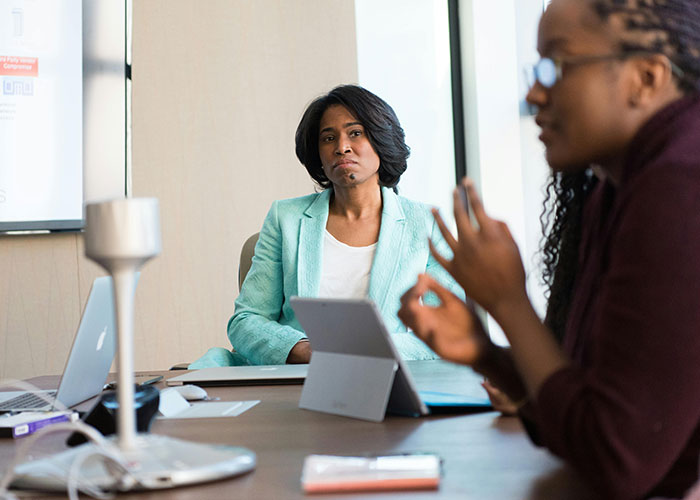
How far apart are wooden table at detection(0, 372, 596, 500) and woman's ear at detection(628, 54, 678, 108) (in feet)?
1.39

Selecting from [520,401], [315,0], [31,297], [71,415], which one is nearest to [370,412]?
[520,401]

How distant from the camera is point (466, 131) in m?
4.45

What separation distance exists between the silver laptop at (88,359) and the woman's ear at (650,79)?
0.93m

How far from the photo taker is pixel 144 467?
84 cm

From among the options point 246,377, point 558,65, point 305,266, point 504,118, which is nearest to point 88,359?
point 246,377

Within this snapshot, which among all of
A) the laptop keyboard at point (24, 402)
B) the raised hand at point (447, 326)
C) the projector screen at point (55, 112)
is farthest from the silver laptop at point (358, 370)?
the projector screen at point (55, 112)

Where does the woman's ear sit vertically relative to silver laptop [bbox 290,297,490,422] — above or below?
above

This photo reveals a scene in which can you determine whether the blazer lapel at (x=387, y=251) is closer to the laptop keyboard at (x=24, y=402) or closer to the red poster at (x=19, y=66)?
the laptop keyboard at (x=24, y=402)

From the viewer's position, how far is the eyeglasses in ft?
2.67

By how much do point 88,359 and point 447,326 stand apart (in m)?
0.89

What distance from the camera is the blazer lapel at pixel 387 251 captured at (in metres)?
2.54

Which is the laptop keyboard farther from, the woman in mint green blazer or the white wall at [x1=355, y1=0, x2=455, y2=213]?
the white wall at [x1=355, y1=0, x2=455, y2=213]

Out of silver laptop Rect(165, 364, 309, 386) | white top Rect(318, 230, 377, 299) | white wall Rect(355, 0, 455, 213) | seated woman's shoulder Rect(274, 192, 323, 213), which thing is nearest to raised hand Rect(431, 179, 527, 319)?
silver laptop Rect(165, 364, 309, 386)

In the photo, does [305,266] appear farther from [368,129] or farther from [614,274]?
[614,274]
